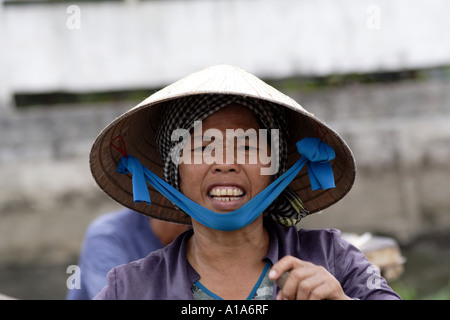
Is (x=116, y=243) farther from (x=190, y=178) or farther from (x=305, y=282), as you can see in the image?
(x=305, y=282)

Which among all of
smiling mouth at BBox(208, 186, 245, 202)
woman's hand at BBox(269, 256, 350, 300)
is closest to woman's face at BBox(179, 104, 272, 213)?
smiling mouth at BBox(208, 186, 245, 202)

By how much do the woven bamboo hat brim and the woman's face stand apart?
0.14 meters

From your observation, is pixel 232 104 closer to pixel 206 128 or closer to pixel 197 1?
pixel 206 128

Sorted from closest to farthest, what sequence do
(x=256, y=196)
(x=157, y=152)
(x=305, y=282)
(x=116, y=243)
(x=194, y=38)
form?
(x=305, y=282), (x=256, y=196), (x=157, y=152), (x=116, y=243), (x=194, y=38)

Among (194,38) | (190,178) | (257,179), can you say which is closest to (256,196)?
(257,179)

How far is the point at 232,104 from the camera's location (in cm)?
→ 213

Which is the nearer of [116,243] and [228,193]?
[228,193]

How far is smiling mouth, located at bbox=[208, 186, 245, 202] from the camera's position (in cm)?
203

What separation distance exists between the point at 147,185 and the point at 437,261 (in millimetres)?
4304

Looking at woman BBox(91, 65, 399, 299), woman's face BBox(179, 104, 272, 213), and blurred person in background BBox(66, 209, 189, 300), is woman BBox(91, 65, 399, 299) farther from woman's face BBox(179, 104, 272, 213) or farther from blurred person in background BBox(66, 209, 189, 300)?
blurred person in background BBox(66, 209, 189, 300)

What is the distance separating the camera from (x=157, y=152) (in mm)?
2502

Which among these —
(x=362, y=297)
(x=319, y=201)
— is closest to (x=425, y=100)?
(x=319, y=201)

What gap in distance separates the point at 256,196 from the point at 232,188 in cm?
8

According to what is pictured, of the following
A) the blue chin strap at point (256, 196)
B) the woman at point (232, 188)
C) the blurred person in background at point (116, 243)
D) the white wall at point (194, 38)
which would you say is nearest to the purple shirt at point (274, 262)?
the woman at point (232, 188)
